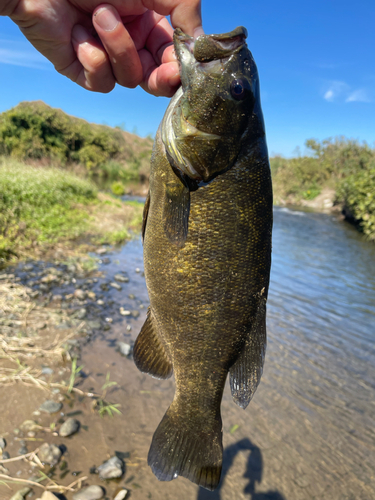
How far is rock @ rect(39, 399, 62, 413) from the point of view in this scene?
362 centimetres

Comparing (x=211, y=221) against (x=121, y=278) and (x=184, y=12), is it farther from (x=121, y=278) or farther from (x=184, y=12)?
(x=121, y=278)

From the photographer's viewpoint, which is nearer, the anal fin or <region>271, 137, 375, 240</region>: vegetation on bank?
the anal fin

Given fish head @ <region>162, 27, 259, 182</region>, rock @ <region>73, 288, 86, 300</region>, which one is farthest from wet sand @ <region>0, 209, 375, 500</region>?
fish head @ <region>162, 27, 259, 182</region>

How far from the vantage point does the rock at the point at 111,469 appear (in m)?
3.06

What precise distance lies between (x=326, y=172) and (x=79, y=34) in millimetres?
50051

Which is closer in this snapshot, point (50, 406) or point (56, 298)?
point (50, 406)

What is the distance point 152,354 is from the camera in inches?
82.4

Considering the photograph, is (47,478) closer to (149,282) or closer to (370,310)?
(149,282)

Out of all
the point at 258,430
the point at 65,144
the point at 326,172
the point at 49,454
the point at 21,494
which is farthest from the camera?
the point at 65,144

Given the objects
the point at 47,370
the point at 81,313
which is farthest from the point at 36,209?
the point at 47,370

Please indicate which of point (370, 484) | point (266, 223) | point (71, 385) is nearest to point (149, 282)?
point (266, 223)

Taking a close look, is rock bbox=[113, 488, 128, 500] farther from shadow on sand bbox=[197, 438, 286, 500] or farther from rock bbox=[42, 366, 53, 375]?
rock bbox=[42, 366, 53, 375]

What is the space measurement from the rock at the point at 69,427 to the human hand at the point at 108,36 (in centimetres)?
340

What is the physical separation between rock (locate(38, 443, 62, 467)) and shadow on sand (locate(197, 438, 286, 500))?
1.47 m
